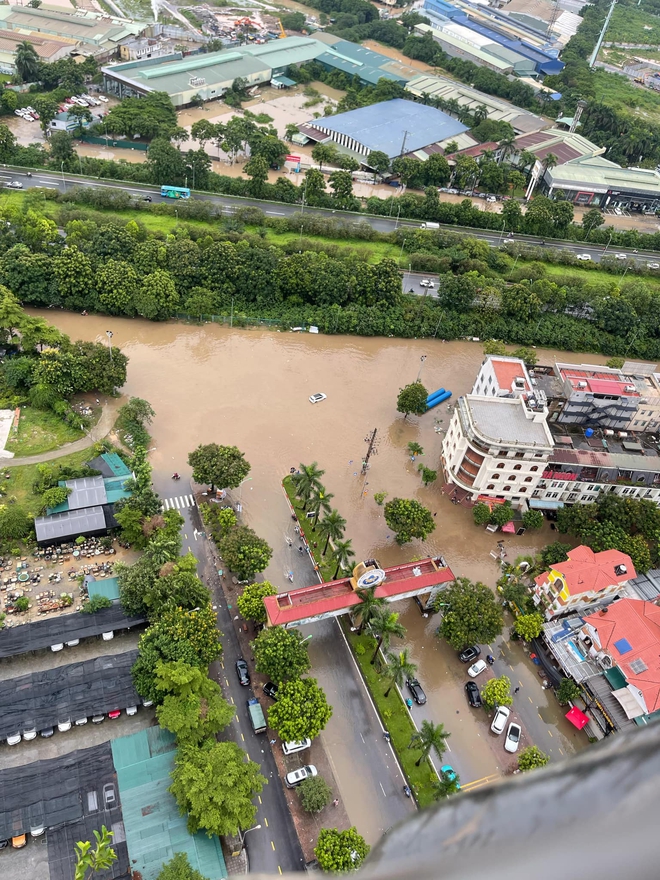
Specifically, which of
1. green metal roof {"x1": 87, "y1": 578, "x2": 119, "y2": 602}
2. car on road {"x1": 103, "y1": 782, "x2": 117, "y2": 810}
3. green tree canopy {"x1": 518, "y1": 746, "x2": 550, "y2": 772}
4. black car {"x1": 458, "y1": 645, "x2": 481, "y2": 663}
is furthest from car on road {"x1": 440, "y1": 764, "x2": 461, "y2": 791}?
green metal roof {"x1": 87, "y1": 578, "x2": 119, "y2": 602}

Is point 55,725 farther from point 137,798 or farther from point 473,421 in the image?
point 473,421

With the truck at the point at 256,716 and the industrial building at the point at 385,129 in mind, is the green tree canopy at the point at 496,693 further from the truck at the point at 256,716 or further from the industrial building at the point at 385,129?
the industrial building at the point at 385,129

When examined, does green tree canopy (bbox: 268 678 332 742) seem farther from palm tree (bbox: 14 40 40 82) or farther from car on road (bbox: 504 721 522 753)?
palm tree (bbox: 14 40 40 82)

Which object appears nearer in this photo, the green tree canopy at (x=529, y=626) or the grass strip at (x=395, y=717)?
the grass strip at (x=395, y=717)

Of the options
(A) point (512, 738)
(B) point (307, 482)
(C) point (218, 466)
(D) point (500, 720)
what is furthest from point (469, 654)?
(C) point (218, 466)

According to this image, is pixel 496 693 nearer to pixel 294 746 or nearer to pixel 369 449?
pixel 294 746

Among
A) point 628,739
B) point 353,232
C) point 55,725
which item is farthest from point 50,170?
point 628,739

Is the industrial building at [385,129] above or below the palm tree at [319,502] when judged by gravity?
above

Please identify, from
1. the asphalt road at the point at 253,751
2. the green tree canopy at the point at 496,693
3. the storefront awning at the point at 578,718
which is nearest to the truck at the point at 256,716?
the asphalt road at the point at 253,751
